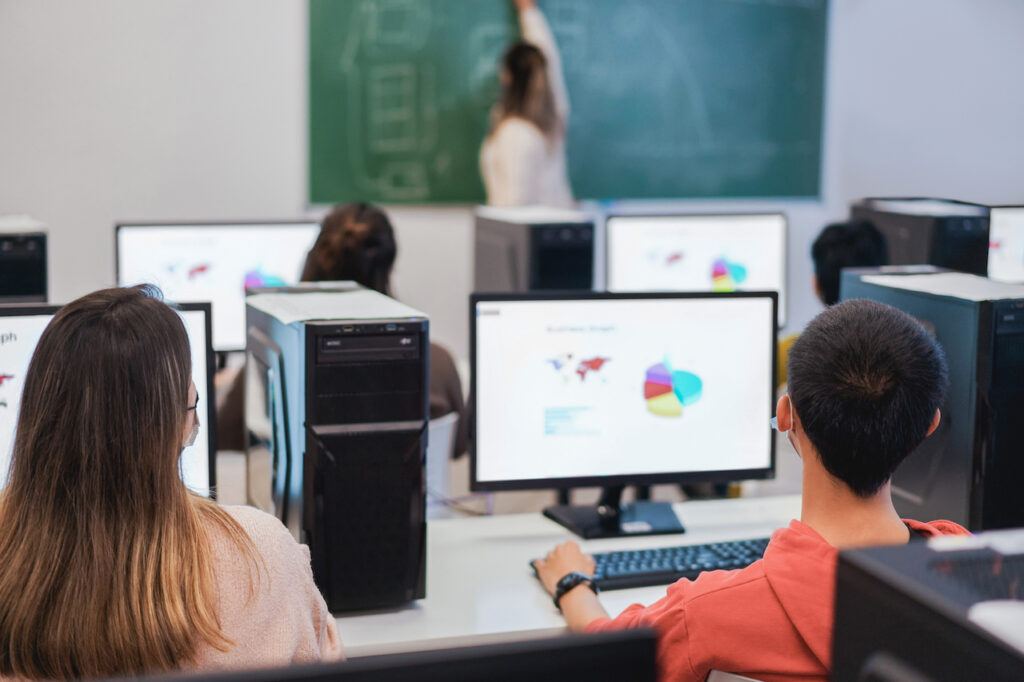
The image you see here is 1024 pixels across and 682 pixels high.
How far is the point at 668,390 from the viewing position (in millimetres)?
2021

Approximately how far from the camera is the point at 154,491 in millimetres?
1083

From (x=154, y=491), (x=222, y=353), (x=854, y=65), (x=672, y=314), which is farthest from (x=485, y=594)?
(x=854, y=65)

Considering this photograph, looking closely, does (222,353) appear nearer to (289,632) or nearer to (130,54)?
(130,54)

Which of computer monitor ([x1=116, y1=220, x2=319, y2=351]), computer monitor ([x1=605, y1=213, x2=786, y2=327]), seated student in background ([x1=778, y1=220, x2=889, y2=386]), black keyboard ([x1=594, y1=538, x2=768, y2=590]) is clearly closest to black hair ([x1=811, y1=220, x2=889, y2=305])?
seated student in background ([x1=778, y1=220, x2=889, y2=386])

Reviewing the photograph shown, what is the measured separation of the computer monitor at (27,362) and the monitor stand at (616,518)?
66cm

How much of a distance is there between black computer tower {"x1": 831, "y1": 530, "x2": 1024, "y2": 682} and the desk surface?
115 cm

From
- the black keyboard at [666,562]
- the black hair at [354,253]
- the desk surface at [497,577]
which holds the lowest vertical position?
the desk surface at [497,577]

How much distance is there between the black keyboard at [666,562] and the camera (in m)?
1.80

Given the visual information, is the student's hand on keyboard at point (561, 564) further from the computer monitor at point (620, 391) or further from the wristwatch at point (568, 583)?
the computer monitor at point (620, 391)

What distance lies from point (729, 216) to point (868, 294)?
1.52 metres

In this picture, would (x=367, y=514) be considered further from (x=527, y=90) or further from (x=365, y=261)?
(x=527, y=90)

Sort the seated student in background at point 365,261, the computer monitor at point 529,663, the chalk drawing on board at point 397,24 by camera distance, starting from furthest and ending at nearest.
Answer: the chalk drawing on board at point 397,24 < the seated student in background at point 365,261 < the computer monitor at point 529,663

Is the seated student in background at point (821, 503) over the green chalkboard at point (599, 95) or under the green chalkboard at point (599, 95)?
under

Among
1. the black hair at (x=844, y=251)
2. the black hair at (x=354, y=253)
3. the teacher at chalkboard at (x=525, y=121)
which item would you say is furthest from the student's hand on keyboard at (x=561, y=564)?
the teacher at chalkboard at (x=525, y=121)
